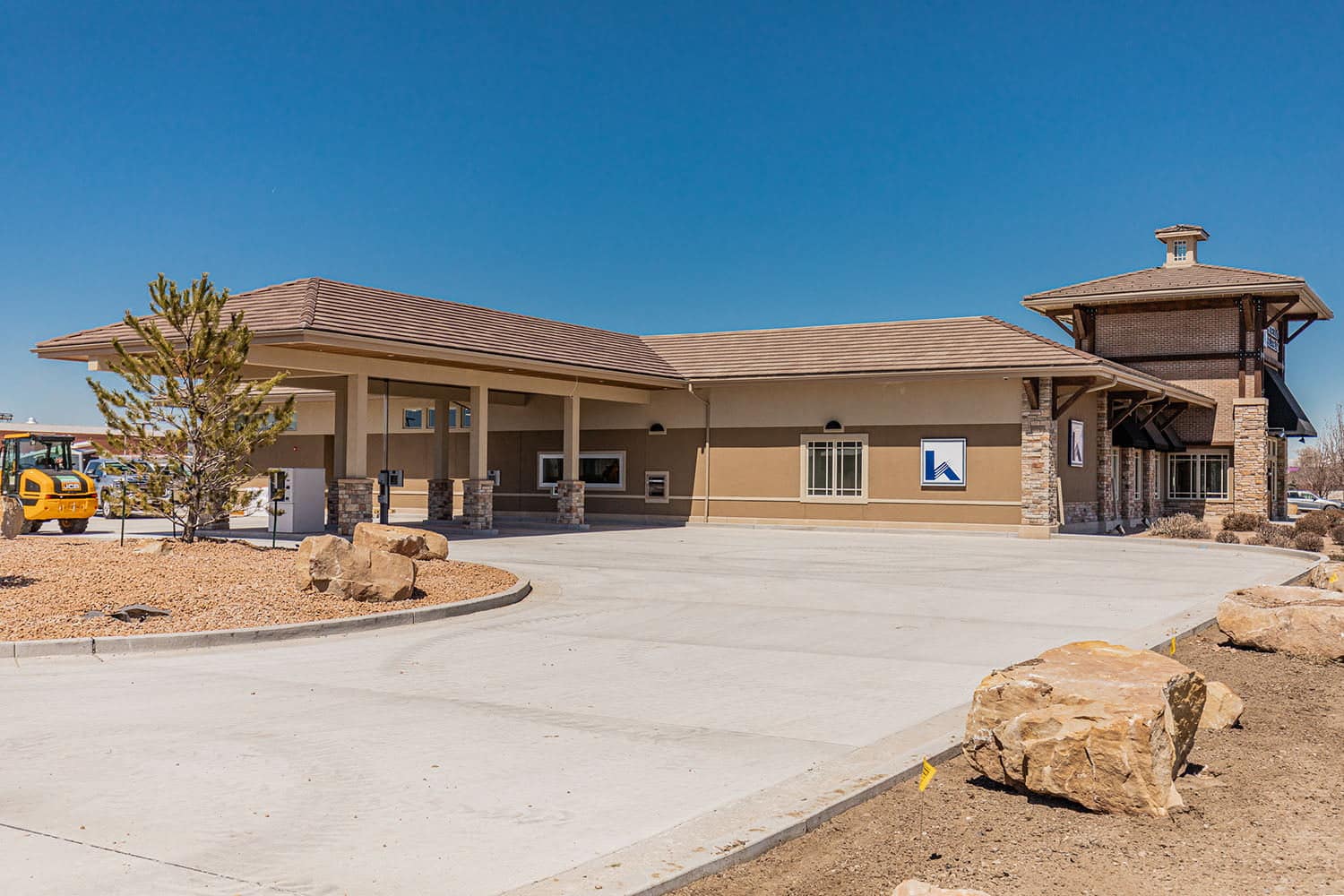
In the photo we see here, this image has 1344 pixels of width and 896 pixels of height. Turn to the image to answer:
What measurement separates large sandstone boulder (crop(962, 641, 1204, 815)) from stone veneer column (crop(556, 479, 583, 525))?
83.6 ft

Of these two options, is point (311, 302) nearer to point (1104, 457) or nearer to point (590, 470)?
point (590, 470)

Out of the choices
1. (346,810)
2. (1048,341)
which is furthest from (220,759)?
(1048,341)

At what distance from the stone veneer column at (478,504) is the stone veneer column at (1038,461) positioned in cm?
1369

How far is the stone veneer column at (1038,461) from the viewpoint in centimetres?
2791

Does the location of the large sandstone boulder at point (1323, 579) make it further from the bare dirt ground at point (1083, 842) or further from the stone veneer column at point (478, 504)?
the stone veneer column at point (478, 504)

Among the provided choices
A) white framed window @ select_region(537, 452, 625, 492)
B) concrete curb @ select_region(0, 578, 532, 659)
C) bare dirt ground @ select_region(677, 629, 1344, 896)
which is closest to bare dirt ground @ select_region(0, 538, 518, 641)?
concrete curb @ select_region(0, 578, 532, 659)

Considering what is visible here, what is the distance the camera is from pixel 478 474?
93.7ft

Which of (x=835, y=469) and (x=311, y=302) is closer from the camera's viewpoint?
(x=311, y=302)

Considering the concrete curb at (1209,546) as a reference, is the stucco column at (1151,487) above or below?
above

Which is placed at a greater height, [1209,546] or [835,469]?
[835,469]

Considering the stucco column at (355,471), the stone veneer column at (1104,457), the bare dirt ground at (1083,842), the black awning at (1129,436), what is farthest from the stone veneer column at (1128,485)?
the bare dirt ground at (1083,842)

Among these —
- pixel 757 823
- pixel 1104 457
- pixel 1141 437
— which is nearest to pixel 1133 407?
pixel 1141 437

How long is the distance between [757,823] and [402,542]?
444 inches

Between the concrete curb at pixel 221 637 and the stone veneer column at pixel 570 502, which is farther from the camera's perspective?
the stone veneer column at pixel 570 502
